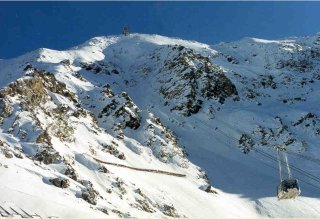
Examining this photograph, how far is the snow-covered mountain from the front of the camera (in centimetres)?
3472

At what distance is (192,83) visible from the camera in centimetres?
6638

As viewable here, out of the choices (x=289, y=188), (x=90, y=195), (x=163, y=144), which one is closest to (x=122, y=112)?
(x=163, y=144)

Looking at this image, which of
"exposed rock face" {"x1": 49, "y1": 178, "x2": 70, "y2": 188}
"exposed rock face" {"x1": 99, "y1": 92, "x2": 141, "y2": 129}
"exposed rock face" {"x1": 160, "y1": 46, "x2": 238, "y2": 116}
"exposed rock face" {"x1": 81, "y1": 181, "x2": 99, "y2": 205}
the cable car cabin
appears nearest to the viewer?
the cable car cabin

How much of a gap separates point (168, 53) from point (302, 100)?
22271 mm

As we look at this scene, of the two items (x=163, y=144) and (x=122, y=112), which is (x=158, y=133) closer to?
(x=163, y=144)

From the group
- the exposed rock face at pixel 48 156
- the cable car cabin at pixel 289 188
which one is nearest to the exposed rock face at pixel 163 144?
the exposed rock face at pixel 48 156

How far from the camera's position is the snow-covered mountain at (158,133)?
34.7 metres

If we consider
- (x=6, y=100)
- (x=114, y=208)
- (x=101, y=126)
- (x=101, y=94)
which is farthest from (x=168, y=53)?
(x=114, y=208)

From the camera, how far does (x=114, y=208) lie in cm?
3278

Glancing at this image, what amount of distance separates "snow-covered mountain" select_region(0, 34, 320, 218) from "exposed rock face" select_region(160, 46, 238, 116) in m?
0.18

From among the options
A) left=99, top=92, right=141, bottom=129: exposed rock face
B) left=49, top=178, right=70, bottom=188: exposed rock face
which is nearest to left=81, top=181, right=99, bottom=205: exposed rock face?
left=49, top=178, right=70, bottom=188: exposed rock face

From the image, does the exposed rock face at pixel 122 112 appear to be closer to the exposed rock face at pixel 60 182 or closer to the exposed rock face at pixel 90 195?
the exposed rock face at pixel 90 195

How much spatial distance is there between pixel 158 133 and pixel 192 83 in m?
15.7

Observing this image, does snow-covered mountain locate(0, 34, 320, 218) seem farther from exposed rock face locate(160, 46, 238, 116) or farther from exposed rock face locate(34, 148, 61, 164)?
exposed rock face locate(160, 46, 238, 116)
